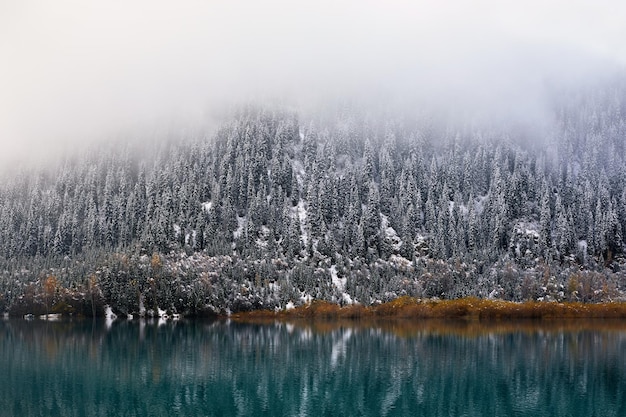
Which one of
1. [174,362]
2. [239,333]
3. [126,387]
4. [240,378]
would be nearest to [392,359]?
[240,378]

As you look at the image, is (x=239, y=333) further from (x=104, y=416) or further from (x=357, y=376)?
(x=104, y=416)

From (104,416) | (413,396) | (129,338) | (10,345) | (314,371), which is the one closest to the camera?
(104,416)

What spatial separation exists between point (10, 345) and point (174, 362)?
1947 inches

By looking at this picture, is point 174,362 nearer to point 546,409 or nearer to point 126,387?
point 126,387

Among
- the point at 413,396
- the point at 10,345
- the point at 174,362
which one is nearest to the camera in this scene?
the point at 413,396

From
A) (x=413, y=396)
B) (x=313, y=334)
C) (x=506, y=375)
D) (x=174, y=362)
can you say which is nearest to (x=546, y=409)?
(x=413, y=396)

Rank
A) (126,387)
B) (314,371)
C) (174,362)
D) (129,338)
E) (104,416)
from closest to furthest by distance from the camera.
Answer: (104,416) < (126,387) < (314,371) < (174,362) < (129,338)

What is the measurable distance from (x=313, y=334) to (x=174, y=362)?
68634 millimetres

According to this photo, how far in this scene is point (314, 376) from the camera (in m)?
95.8

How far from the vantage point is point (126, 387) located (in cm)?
8575

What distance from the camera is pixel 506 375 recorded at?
9562 centimetres

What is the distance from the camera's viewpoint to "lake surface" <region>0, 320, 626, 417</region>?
73438 mm

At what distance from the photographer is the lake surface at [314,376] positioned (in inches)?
2891

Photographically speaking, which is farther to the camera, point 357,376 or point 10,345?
point 10,345
